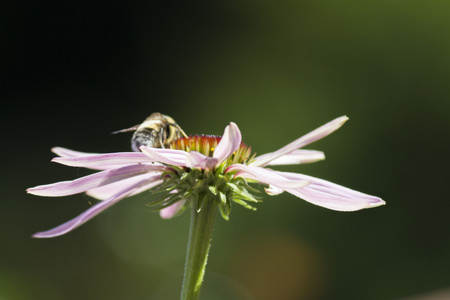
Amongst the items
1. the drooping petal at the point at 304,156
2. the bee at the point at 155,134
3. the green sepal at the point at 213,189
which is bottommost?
the green sepal at the point at 213,189

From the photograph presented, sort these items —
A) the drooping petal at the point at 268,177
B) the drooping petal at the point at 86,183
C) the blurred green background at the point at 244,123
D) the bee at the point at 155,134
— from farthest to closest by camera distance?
the blurred green background at the point at 244,123 → the bee at the point at 155,134 → the drooping petal at the point at 86,183 → the drooping petal at the point at 268,177

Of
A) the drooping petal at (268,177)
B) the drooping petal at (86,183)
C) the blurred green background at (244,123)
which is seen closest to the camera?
the drooping petal at (268,177)

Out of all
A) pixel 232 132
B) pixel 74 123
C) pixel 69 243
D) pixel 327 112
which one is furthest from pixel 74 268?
pixel 232 132

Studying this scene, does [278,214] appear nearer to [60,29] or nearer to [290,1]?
[290,1]

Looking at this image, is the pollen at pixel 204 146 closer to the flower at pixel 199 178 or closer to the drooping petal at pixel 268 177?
the flower at pixel 199 178

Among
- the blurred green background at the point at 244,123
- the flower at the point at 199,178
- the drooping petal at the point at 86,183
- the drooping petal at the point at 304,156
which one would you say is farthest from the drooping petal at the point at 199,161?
the blurred green background at the point at 244,123

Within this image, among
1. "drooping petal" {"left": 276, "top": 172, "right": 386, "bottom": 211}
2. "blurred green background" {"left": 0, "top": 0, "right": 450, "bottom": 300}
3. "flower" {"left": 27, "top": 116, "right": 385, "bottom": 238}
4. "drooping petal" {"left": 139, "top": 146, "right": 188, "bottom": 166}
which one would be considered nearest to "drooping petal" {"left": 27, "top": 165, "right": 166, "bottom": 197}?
"flower" {"left": 27, "top": 116, "right": 385, "bottom": 238}

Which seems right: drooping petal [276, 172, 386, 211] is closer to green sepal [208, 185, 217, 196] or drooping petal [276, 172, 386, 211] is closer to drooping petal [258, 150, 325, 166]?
green sepal [208, 185, 217, 196]
